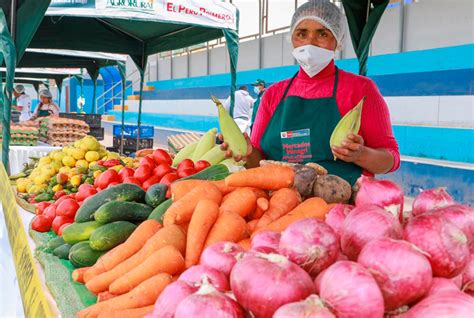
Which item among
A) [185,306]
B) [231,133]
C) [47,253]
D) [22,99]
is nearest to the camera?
[185,306]

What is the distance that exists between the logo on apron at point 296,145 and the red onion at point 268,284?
181 cm

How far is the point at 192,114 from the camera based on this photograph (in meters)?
18.5

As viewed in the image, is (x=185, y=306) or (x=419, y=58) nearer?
(x=185, y=306)

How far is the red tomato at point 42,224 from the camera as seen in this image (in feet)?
9.08

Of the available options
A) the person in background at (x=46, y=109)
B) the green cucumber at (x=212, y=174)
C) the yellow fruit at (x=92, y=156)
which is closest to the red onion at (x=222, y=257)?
the green cucumber at (x=212, y=174)

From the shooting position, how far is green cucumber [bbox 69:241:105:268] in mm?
2076

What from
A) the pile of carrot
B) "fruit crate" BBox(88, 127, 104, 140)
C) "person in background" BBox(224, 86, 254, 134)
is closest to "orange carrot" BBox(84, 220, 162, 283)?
the pile of carrot

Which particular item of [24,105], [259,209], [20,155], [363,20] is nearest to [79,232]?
[259,209]

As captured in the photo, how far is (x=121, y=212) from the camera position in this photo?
7.32 ft

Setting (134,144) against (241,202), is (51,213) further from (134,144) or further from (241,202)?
(134,144)

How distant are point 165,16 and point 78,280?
384 centimetres

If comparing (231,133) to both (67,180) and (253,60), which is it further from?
(253,60)

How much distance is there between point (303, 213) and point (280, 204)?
131mm

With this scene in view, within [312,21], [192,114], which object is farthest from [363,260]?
[192,114]
